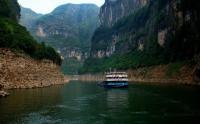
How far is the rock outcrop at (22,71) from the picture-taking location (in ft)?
313

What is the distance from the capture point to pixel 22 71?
105m

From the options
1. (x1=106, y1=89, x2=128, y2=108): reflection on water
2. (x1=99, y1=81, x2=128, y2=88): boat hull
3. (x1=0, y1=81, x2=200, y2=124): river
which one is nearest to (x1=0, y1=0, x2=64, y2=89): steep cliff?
(x1=99, y1=81, x2=128, y2=88): boat hull

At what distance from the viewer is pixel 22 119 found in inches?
1962

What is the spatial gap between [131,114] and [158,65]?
131367mm

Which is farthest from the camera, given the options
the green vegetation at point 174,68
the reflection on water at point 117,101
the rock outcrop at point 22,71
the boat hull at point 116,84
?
the green vegetation at point 174,68

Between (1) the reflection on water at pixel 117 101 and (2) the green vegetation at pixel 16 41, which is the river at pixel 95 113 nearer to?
(1) the reflection on water at pixel 117 101

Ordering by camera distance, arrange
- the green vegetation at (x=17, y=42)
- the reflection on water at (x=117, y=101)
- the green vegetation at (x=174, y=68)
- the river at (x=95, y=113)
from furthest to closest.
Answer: the green vegetation at (x=174, y=68)
the green vegetation at (x=17, y=42)
the reflection on water at (x=117, y=101)
the river at (x=95, y=113)

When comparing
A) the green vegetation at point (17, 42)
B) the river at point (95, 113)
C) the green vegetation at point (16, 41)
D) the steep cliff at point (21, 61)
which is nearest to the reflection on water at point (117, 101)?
the river at point (95, 113)

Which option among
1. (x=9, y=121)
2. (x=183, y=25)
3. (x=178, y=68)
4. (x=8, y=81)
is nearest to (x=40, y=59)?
(x=8, y=81)

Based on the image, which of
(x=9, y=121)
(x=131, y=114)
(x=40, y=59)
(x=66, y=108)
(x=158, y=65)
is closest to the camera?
(x=9, y=121)

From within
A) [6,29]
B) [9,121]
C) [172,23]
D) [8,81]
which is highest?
[172,23]

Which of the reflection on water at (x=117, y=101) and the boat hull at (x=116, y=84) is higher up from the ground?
the boat hull at (x=116, y=84)

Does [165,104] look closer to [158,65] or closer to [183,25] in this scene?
[183,25]

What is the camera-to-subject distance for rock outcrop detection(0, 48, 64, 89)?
→ 95.4 metres
